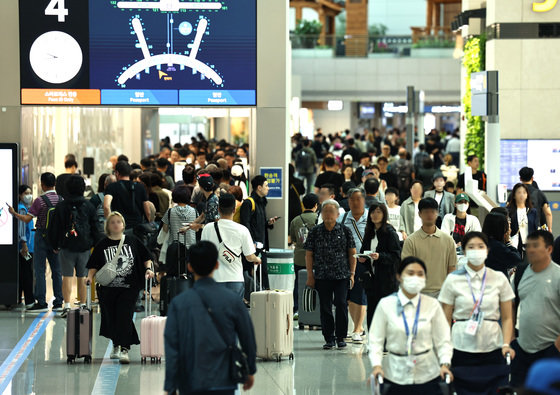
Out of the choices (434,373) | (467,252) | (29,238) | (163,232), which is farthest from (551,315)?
(29,238)

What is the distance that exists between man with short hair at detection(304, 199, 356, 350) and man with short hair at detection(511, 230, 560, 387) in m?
3.43

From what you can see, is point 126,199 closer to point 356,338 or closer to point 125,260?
point 125,260

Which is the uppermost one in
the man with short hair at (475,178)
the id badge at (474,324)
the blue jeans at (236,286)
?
the man with short hair at (475,178)

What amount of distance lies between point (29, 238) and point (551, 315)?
8.07 meters

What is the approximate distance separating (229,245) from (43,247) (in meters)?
4.14

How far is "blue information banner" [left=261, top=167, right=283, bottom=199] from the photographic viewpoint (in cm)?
1291

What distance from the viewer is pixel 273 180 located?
1294 centimetres

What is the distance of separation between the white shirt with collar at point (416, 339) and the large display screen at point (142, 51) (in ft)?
23.4

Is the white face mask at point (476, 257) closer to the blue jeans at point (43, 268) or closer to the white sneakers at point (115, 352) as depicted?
the white sneakers at point (115, 352)

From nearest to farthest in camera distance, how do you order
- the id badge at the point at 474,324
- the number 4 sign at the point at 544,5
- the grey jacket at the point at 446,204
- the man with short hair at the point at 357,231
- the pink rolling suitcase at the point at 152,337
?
the id badge at the point at 474,324
the pink rolling suitcase at the point at 152,337
the man with short hair at the point at 357,231
the grey jacket at the point at 446,204
the number 4 sign at the point at 544,5

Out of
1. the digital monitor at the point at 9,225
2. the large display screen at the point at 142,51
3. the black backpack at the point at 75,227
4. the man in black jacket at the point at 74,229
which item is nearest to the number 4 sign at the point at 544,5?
the large display screen at the point at 142,51

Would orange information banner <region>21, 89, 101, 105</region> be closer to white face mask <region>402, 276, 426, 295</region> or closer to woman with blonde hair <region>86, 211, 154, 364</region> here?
woman with blonde hair <region>86, 211, 154, 364</region>

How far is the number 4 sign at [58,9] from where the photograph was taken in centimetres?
1260

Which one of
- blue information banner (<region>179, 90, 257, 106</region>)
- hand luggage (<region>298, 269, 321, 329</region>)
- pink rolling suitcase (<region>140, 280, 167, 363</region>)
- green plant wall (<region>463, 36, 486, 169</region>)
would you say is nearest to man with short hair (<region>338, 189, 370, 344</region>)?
hand luggage (<region>298, 269, 321, 329</region>)
